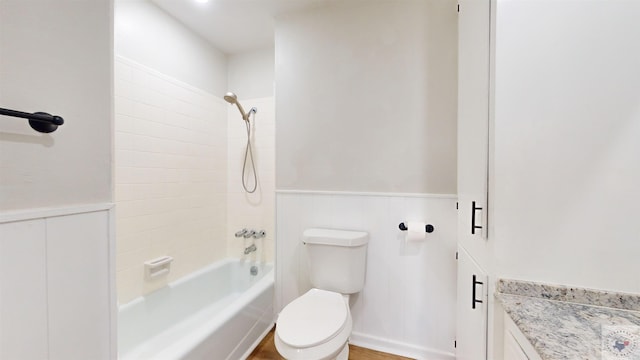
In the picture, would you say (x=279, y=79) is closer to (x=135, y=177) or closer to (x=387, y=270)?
(x=135, y=177)

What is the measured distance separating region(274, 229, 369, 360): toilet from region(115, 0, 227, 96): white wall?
1643 mm

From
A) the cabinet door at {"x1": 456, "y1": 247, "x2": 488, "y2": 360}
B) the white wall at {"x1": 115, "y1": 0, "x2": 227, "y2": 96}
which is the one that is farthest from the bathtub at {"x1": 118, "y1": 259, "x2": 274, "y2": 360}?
the white wall at {"x1": 115, "y1": 0, "x2": 227, "y2": 96}

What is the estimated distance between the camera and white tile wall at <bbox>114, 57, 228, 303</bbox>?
5.16ft

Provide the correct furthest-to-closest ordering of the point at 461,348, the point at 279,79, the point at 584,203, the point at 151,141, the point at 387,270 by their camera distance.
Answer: the point at 279,79, the point at 151,141, the point at 387,270, the point at 461,348, the point at 584,203

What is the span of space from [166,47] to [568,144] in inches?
94.6

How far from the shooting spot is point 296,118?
1.82 meters

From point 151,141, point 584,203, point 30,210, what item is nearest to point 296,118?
point 151,141

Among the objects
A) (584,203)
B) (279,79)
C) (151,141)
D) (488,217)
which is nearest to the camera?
(584,203)

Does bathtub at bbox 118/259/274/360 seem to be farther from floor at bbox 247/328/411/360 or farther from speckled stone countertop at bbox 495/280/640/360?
speckled stone countertop at bbox 495/280/640/360

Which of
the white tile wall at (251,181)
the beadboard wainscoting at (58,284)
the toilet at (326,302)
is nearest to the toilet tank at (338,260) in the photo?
the toilet at (326,302)

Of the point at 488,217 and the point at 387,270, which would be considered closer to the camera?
the point at 488,217

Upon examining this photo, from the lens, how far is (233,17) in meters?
1.87

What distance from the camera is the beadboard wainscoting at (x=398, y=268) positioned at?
152 cm

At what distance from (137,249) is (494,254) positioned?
2.04m
